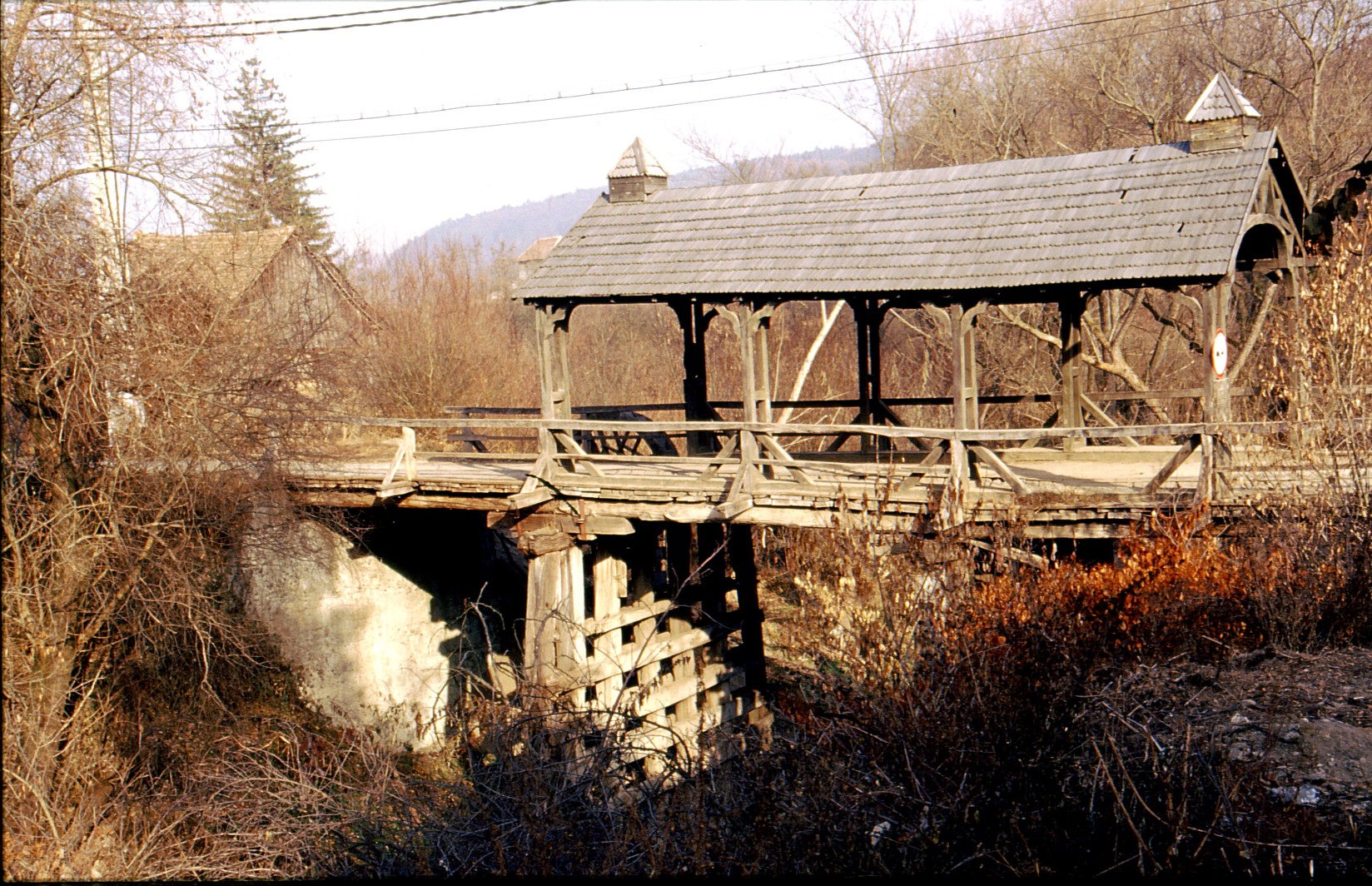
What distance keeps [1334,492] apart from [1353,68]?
18.3 m

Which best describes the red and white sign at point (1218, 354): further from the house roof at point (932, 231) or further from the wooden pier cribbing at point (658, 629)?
the wooden pier cribbing at point (658, 629)

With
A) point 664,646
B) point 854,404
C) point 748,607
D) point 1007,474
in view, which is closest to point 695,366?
point 854,404

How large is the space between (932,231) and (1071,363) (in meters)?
2.69

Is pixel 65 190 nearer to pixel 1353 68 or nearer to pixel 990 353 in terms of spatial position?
pixel 990 353

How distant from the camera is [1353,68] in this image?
22984mm

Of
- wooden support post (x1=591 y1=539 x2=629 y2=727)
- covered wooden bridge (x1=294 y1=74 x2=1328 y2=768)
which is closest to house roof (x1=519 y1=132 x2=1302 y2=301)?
covered wooden bridge (x1=294 y1=74 x2=1328 y2=768)

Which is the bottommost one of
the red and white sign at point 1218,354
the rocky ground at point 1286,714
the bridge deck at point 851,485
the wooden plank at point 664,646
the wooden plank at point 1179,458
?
the wooden plank at point 664,646

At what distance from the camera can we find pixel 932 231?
12750 millimetres

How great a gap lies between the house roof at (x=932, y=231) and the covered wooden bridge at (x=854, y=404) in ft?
0.10

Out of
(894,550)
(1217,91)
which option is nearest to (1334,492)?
(894,550)

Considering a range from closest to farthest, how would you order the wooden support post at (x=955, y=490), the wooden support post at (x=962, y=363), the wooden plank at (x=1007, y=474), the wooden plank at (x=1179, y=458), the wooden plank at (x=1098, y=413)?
1. the wooden support post at (x=955, y=490)
2. the wooden plank at (x=1179, y=458)
3. the wooden plank at (x=1007, y=474)
4. the wooden support post at (x=962, y=363)
5. the wooden plank at (x=1098, y=413)

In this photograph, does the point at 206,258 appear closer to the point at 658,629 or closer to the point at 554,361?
the point at 554,361

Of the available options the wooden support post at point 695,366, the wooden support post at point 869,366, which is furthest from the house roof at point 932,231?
the wooden support post at point 869,366

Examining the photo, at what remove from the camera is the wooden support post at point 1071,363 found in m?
13.8
